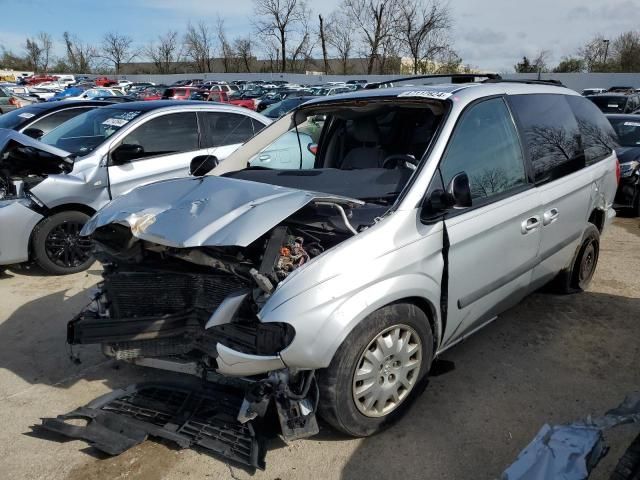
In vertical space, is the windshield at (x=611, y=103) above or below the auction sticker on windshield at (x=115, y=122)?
below

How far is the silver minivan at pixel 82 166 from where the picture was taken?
5.29 metres

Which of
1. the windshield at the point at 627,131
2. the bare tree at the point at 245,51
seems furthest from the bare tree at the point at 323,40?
the windshield at the point at 627,131

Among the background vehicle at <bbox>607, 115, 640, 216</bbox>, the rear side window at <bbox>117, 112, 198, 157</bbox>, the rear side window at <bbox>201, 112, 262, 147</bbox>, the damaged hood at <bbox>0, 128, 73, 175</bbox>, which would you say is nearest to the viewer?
the damaged hood at <bbox>0, 128, 73, 175</bbox>

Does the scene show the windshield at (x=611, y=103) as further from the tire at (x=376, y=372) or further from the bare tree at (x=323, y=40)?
the bare tree at (x=323, y=40)

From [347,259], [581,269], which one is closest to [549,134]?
[581,269]

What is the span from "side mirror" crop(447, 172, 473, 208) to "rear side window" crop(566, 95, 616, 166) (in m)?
2.11

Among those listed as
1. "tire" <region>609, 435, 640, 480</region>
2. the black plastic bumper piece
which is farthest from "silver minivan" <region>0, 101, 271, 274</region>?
"tire" <region>609, 435, 640, 480</region>

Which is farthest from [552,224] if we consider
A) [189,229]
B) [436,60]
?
[436,60]

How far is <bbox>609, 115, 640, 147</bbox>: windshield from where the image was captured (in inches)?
355

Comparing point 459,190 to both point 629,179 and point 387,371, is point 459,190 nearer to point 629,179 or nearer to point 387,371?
point 387,371

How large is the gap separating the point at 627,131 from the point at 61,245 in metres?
9.20

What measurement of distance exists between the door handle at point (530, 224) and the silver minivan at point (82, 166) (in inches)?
162

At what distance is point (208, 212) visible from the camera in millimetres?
2844

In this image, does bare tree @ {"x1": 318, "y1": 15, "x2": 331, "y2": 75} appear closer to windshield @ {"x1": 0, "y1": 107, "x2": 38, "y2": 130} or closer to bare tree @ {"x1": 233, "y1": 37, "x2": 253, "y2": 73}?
bare tree @ {"x1": 233, "y1": 37, "x2": 253, "y2": 73}
